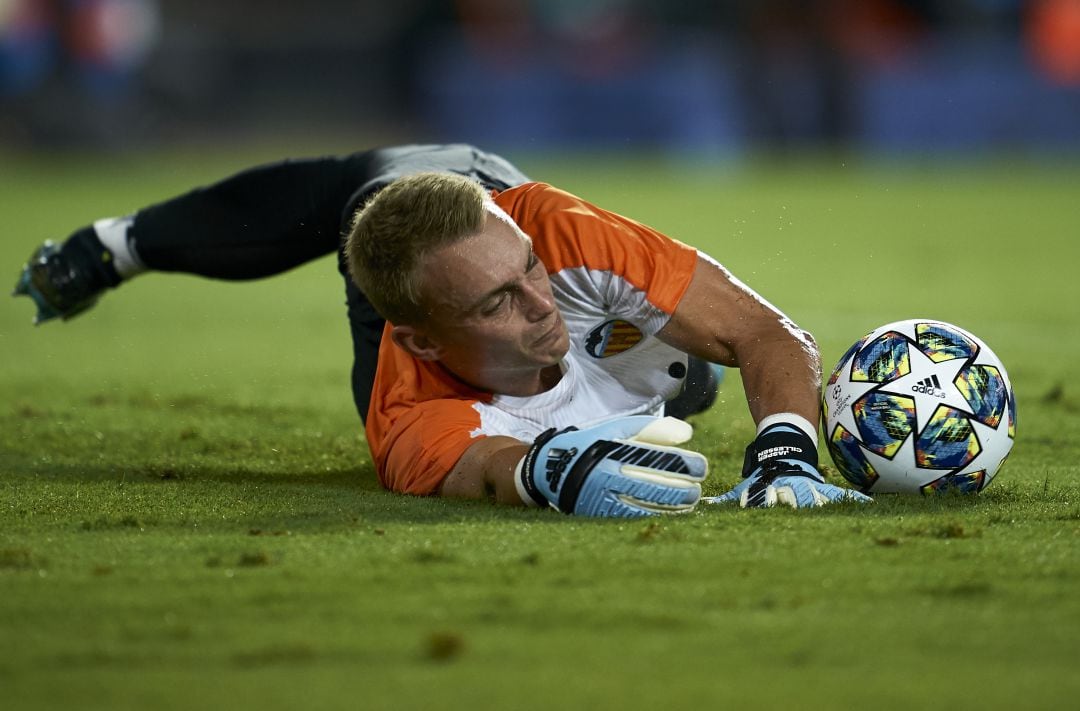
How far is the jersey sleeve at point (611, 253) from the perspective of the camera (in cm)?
371

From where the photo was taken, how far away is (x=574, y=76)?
21.2 m

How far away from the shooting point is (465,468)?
3658mm

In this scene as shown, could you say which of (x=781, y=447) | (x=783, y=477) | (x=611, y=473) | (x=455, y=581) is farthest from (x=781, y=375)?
(x=455, y=581)

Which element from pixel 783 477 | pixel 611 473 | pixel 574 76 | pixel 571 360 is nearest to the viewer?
pixel 611 473

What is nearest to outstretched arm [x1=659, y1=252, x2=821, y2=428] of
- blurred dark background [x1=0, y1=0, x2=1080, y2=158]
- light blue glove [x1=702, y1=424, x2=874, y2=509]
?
light blue glove [x1=702, y1=424, x2=874, y2=509]

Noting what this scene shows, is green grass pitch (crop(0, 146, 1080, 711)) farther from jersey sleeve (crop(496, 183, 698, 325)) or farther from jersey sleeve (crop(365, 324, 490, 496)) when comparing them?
jersey sleeve (crop(496, 183, 698, 325))

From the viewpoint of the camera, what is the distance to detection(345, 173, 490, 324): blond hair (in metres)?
3.48

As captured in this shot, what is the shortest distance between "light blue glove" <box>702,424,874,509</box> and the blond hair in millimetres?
861

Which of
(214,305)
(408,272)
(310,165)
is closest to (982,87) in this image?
(214,305)

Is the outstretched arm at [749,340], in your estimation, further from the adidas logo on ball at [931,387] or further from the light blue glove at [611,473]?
the light blue glove at [611,473]

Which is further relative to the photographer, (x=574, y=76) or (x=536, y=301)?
(x=574, y=76)

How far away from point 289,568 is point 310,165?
2.31 m

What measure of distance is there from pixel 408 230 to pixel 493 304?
10.6 inches

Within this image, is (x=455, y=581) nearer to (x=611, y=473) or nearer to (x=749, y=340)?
(x=611, y=473)
